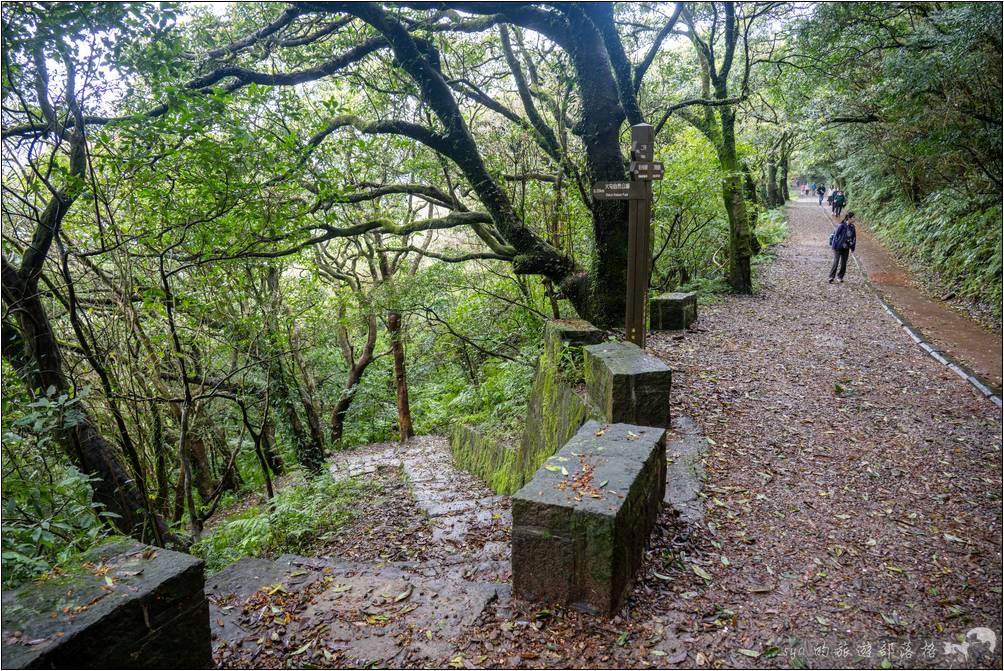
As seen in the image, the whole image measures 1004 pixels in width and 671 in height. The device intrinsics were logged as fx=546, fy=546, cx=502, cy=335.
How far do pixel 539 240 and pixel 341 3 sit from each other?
4.03 meters

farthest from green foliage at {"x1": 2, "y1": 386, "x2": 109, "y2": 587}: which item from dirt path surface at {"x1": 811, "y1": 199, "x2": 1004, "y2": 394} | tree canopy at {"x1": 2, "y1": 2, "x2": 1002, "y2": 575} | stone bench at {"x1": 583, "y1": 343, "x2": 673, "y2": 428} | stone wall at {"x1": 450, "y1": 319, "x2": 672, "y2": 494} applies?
dirt path surface at {"x1": 811, "y1": 199, "x2": 1004, "y2": 394}

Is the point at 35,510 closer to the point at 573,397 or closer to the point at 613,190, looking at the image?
the point at 573,397

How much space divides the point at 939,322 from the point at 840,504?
8764 mm

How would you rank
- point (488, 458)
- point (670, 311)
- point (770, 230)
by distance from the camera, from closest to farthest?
point (488, 458), point (670, 311), point (770, 230)

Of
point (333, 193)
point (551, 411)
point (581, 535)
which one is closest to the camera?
point (581, 535)

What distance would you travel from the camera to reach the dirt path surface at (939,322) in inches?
319

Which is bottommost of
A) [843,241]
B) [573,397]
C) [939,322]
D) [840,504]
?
[840,504]

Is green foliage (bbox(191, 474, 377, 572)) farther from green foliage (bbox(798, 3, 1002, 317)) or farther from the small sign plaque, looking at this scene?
green foliage (bbox(798, 3, 1002, 317))

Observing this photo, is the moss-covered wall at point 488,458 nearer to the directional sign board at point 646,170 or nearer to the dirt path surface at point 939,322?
the directional sign board at point 646,170

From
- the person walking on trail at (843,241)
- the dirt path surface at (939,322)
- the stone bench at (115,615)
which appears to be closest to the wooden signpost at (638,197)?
the dirt path surface at (939,322)

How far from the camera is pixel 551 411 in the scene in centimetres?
654

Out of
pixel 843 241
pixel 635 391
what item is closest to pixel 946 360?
pixel 635 391

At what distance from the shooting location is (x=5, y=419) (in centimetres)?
376

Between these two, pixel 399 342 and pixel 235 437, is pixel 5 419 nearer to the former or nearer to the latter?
pixel 399 342
